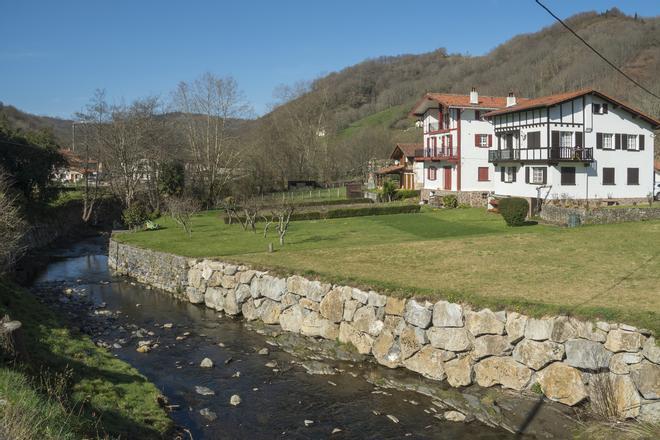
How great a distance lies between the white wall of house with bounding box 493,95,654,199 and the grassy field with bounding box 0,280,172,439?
34.1 metres

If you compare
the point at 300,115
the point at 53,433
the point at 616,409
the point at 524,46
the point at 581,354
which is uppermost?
the point at 524,46

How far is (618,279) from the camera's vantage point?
1891 cm

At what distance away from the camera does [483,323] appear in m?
16.1

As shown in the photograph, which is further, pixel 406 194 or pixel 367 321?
pixel 406 194

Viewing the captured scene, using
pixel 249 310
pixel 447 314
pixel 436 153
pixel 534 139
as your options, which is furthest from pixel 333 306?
pixel 436 153

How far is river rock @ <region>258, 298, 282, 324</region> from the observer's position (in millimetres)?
22266

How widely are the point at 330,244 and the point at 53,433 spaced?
75.2ft

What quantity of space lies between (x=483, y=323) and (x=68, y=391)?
36.3 feet

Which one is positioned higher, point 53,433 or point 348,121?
point 348,121

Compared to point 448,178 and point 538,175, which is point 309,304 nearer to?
point 538,175

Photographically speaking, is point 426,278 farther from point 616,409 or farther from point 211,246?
point 211,246

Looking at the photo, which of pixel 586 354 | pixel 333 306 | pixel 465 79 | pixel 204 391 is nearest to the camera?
pixel 586 354

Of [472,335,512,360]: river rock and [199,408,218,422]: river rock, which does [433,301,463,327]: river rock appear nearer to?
[472,335,512,360]: river rock

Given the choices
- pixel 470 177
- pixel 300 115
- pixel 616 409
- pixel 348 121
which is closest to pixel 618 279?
pixel 616 409
